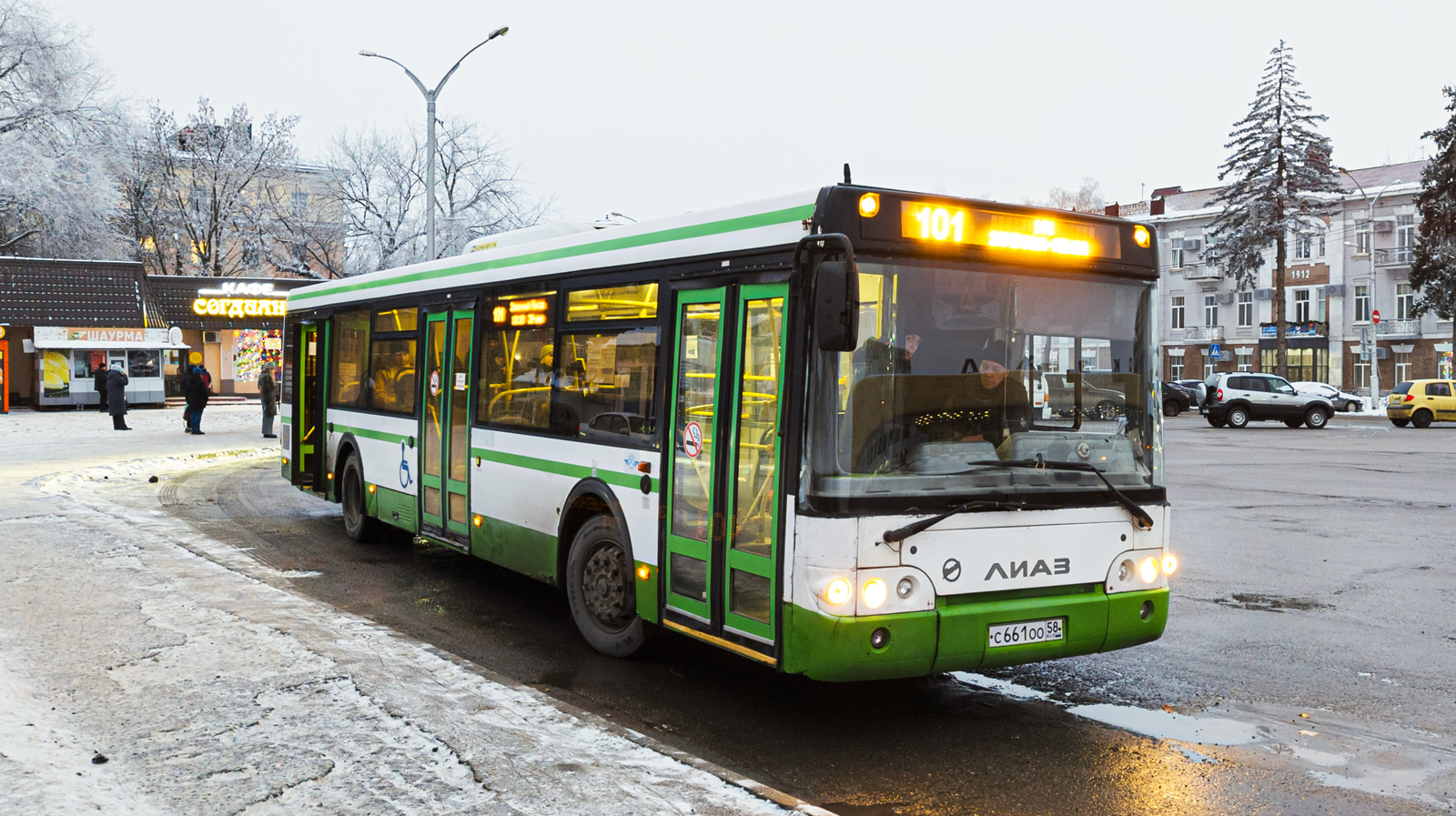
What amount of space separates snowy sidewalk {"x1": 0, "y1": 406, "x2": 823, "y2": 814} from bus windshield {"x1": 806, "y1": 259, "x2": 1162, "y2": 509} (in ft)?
5.32

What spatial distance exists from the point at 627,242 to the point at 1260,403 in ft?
131

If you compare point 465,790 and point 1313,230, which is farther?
point 1313,230

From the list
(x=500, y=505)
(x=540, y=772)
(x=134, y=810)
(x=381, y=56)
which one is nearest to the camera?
(x=134, y=810)

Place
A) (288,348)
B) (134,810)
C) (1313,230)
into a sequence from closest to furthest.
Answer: (134,810) → (288,348) → (1313,230)

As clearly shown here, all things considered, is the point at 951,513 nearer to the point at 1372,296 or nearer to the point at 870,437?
the point at 870,437

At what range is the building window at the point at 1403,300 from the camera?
6862 cm

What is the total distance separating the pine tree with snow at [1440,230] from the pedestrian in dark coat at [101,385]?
57122 mm

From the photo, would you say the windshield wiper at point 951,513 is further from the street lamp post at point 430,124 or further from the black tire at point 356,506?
the street lamp post at point 430,124

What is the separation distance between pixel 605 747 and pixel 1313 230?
226 feet

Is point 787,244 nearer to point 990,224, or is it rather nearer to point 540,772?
point 990,224

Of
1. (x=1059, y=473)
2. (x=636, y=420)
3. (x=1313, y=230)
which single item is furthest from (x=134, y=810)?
(x=1313, y=230)

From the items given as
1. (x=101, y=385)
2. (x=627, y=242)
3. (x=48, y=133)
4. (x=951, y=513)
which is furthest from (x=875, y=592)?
(x=48, y=133)

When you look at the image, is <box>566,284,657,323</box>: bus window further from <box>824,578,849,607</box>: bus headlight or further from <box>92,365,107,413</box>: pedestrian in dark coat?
<box>92,365,107,413</box>: pedestrian in dark coat

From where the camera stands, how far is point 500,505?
891 centimetres
